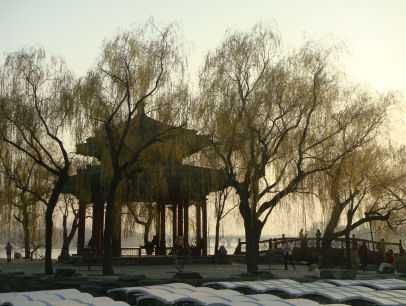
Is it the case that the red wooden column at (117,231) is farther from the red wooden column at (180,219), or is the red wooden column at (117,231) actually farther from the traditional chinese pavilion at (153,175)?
the red wooden column at (180,219)

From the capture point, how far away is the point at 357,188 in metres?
22.7

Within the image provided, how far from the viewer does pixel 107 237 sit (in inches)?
685

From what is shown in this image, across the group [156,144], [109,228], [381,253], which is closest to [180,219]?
[156,144]

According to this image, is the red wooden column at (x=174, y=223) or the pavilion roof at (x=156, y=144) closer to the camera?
the pavilion roof at (x=156, y=144)

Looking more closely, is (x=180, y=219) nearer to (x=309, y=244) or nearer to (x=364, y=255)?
(x=309, y=244)

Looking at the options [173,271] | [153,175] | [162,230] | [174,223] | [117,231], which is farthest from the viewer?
[174,223]

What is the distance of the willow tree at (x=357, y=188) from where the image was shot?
1925 cm

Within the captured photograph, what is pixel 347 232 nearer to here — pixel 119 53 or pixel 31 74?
pixel 119 53

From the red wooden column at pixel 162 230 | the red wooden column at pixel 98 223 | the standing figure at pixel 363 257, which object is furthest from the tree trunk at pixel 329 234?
the red wooden column at pixel 98 223

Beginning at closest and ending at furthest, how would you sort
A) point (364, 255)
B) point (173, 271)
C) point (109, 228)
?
point (109, 228) → point (173, 271) → point (364, 255)

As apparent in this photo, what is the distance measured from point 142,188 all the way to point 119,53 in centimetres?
594

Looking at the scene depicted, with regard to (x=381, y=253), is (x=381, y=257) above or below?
below

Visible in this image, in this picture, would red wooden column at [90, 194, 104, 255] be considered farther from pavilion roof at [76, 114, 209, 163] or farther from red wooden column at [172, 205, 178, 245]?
pavilion roof at [76, 114, 209, 163]

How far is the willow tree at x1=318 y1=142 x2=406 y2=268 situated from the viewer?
1925cm
